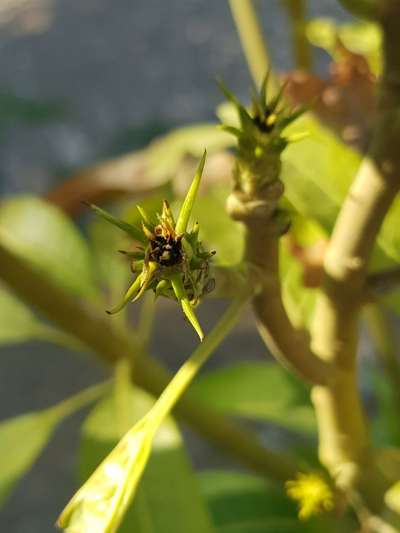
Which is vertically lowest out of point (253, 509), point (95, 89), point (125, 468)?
point (253, 509)

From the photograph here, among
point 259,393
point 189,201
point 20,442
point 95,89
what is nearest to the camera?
point 189,201

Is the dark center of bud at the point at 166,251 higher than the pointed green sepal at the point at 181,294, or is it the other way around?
the dark center of bud at the point at 166,251

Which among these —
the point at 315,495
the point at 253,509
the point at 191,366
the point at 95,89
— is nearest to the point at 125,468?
the point at 191,366

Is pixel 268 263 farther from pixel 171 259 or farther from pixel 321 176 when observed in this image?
pixel 321 176

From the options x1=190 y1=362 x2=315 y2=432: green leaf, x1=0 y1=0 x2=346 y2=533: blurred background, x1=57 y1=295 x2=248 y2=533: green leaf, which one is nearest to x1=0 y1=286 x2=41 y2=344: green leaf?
x1=190 y1=362 x2=315 y2=432: green leaf

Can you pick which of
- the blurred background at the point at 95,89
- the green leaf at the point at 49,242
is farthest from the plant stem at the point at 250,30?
the blurred background at the point at 95,89

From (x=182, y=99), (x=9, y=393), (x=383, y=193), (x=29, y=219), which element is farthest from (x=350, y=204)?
(x=182, y=99)

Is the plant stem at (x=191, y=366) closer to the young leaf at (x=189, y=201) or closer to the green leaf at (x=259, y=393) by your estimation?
the young leaf at (x=189, y=201)
